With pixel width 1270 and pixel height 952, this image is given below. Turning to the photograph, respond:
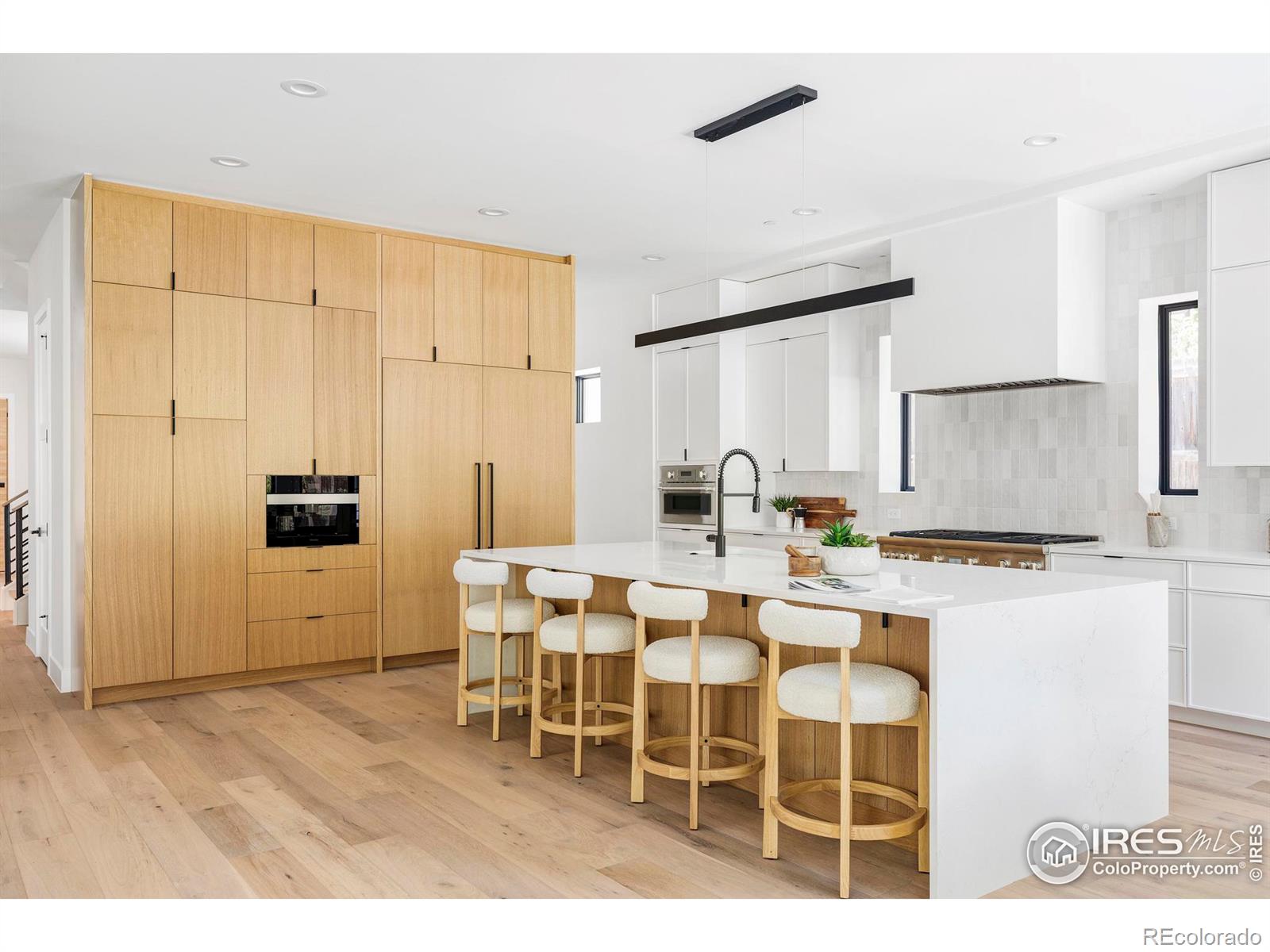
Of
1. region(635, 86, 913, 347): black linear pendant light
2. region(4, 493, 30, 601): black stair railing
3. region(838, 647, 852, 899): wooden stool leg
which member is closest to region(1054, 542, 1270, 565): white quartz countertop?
region(635, 86, 913, 347): black linear pendant light

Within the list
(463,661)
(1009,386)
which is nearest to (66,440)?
(463,661)

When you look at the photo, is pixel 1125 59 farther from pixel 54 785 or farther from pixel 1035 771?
pixel 54 785

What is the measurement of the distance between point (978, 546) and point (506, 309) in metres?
3.38

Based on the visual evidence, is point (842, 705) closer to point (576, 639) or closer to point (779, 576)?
point (779, 576)

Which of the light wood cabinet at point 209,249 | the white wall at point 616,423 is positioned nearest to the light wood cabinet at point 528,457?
the white wall at point 616,423

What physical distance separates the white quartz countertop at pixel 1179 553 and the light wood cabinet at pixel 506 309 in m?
3.61

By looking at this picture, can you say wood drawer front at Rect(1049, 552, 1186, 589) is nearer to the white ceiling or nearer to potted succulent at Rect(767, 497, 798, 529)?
the white ceiling

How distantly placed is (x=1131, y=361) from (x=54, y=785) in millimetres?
5547

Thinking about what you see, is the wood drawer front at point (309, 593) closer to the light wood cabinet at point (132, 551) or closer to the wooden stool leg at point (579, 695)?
the light wood cabinet at point (132, 551)

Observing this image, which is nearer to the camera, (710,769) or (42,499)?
(710,769)

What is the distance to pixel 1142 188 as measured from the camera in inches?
188

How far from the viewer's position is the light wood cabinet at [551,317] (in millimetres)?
6418

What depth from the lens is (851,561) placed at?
3344 millimetres

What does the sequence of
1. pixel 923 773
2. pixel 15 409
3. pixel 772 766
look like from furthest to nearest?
pixel 15 409
pixel 772 766
pixel 923 773
